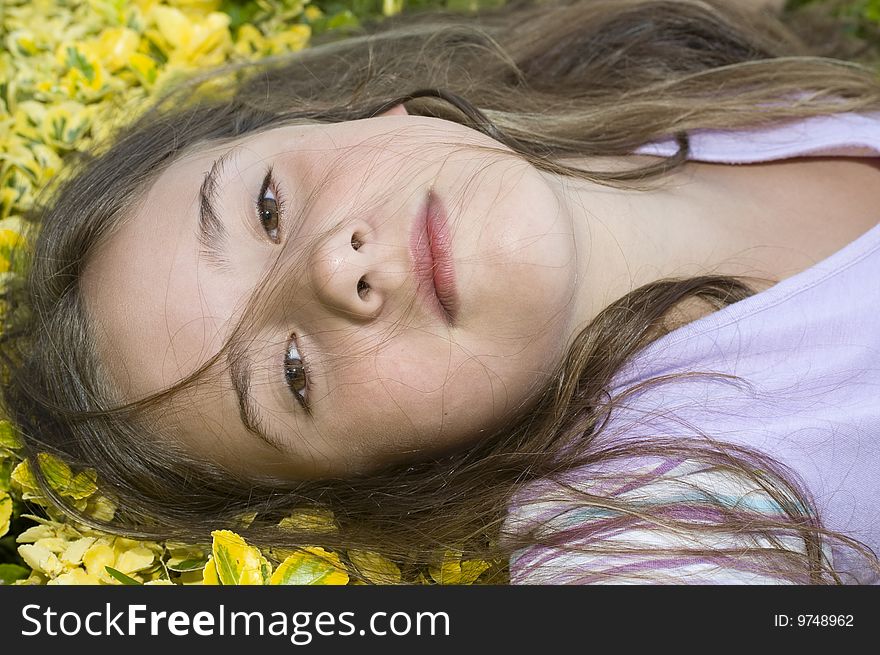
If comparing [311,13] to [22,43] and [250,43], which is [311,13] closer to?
[250,43]

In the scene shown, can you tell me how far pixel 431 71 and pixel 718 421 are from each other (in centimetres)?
121

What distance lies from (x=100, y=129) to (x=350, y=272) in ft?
4.07

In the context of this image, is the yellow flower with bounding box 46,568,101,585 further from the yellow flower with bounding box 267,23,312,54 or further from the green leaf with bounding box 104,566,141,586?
the yellow flower with bounding box 267,23,312,54

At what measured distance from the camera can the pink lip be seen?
5.70 ft

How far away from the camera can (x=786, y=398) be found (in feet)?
6.42

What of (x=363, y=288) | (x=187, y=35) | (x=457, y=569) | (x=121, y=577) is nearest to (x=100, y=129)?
(x=187, y=35)

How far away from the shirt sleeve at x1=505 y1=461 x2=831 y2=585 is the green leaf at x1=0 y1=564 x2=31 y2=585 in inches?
40.3

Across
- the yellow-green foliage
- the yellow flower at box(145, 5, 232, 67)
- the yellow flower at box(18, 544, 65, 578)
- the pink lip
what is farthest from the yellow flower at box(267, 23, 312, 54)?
the yellow flower at box(18, 544, 65, 578)

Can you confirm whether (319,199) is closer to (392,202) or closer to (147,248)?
(392,202)

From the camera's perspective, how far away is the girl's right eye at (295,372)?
1.79m

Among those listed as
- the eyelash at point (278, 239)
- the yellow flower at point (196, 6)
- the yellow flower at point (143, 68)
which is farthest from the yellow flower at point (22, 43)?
the eyelash at point (278, 239)

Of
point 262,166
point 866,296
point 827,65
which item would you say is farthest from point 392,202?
point 827,65

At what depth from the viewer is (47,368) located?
2080mm

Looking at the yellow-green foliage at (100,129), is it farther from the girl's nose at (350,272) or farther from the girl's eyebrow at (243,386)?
the girl's nose at (350,272)
